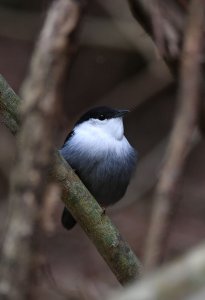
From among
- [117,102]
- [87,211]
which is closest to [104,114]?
[87,211]

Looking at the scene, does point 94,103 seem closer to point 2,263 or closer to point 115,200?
point 115,200

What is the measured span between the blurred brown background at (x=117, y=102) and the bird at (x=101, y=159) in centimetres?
193

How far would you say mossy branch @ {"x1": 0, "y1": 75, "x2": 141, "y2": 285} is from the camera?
2139 mm

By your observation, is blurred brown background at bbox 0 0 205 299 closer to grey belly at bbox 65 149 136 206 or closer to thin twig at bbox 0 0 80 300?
grey belly at bbox 65 149 136 206

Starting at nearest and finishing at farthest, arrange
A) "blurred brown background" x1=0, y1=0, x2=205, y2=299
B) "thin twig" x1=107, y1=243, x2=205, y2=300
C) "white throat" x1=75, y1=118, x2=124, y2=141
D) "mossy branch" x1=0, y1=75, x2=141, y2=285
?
1. "thin twig" x1=107, y1=243, x2=205, y2=300
2. "mossy branch" x1=0, y1=75, x2=141, y2=285
3. "white throat" x1=75, y1=118, x2=124, y2=141
4. "blurred brown background" x1=0, y1=0, x2=205, y2=299

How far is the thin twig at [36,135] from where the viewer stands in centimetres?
90

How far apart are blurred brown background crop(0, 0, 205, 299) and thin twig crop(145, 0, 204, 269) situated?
431cm

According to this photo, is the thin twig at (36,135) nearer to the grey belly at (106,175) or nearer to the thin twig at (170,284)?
the thin twig at (170,284)

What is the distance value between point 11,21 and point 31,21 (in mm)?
147

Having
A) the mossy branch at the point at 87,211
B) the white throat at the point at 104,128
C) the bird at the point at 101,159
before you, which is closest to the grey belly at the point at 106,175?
the bird at the point at 101,159

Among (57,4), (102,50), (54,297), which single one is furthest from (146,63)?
(57,4)

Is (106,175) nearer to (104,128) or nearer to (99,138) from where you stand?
(99,138)

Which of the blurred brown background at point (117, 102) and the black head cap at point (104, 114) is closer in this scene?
the black head cap at point (104, 114)

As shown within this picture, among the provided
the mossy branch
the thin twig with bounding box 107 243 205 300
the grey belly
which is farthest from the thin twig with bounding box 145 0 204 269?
the grey belly
